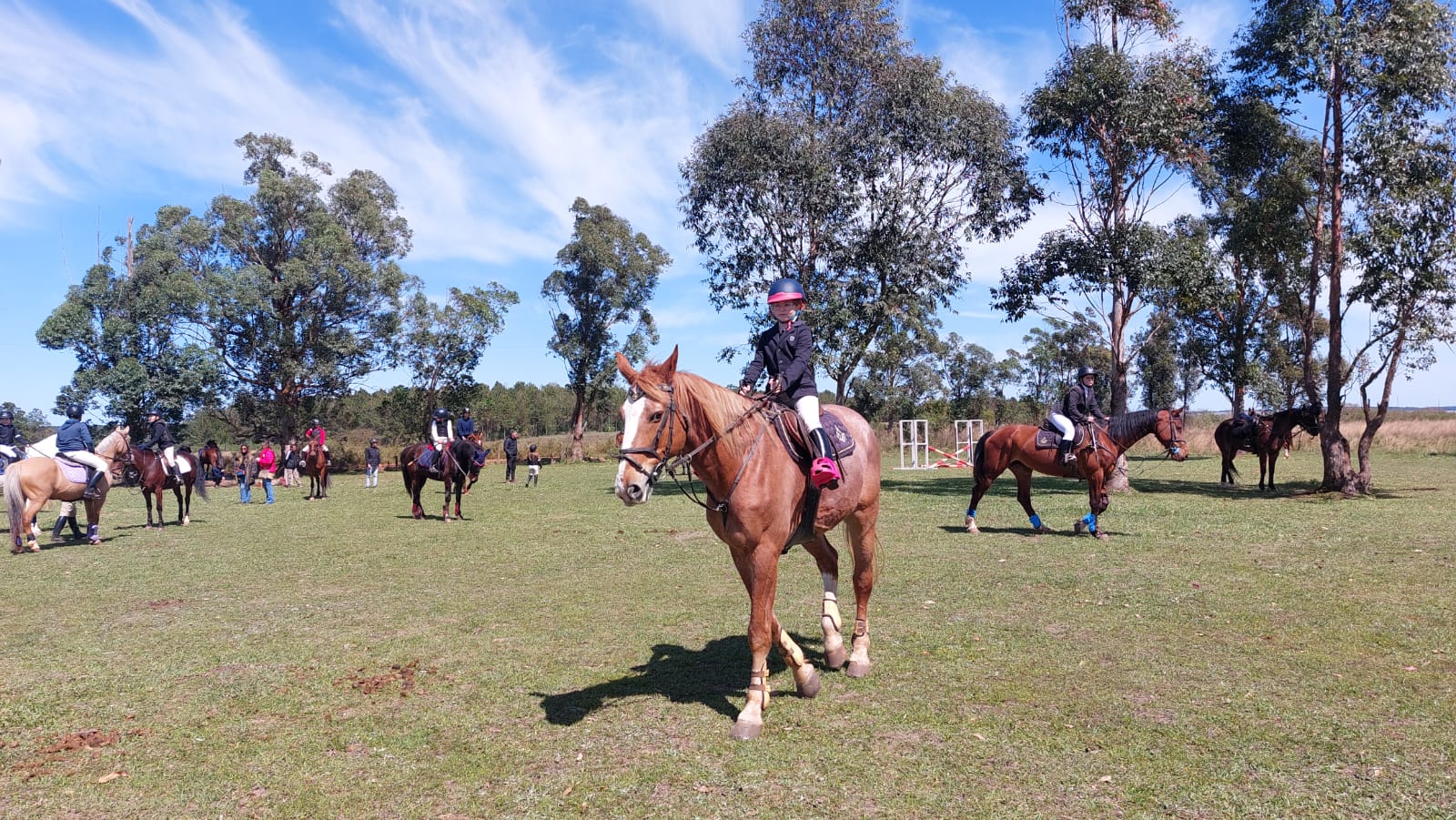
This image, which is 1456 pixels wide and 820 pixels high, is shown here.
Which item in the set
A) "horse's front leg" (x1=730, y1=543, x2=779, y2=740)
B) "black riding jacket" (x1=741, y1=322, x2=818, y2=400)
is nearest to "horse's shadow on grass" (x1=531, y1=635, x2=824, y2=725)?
"horse's front leg" (x1=730, y1=543, x2=779, y2=740)

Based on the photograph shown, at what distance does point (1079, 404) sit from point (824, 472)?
1006cm

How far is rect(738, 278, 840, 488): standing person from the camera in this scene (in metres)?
5.86

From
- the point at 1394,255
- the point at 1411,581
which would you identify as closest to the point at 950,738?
the point at 1411,581

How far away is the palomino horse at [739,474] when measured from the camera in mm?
5094

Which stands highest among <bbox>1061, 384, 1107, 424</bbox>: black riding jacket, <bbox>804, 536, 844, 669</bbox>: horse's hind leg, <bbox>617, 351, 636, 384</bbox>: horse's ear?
<bbox>1061, 384, 1107, 424</bbox>: black riding jacket

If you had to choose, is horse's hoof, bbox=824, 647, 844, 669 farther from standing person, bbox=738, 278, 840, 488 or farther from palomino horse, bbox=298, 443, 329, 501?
palomino horse, bbox=298, 443, 329, 501

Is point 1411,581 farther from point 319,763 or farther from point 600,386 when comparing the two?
point 600,386

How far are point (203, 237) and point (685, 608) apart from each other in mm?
41383

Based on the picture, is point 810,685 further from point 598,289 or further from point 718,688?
point 598,289

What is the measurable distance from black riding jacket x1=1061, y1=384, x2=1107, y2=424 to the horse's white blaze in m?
10.8

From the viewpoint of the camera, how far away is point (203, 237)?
3934cm

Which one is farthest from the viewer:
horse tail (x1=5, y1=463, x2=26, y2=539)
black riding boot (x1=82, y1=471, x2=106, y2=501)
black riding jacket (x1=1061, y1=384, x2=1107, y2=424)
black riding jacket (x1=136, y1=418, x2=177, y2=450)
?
black riding jacket (x1=136, y1=418, x2=177, y2=450)

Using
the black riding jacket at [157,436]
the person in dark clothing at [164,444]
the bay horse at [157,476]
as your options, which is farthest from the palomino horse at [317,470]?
the black riding jacket at [157,436]

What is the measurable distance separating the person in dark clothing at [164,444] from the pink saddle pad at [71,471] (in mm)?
2947
